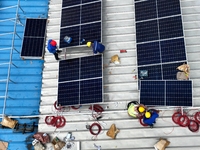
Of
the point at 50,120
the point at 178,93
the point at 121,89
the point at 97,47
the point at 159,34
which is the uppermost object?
the point at 159,34

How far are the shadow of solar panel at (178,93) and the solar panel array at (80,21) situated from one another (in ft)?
12.6

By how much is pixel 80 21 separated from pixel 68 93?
12.0ft

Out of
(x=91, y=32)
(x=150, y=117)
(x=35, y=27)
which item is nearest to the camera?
(x=150, y=117)

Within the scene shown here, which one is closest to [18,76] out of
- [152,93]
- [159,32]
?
[152,93]

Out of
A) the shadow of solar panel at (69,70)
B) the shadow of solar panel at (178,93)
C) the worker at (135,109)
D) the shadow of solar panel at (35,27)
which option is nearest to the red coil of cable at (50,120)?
the shadow of solar panel at (69,70)

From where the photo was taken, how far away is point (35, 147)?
9836 millimetres

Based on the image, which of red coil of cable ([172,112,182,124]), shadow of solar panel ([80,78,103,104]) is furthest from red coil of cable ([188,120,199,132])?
shadow of solar panel ([80,78,103,104])

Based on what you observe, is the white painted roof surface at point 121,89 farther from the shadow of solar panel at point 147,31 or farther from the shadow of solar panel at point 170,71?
the shadow of solar panel at point 170,71

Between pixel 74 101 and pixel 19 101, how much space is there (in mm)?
2855

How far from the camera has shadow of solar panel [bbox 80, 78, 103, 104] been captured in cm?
980

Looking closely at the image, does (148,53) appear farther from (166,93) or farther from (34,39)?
(34,39)

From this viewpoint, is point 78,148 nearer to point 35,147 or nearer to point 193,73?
point 35,147

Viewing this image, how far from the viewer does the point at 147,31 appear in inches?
415

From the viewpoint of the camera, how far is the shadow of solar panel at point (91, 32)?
1069 centimetres
